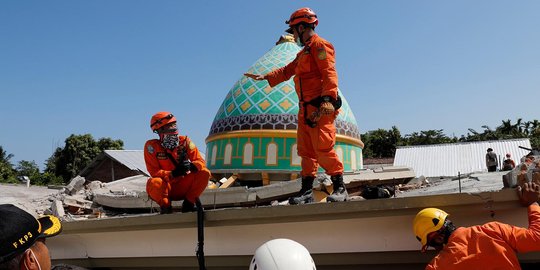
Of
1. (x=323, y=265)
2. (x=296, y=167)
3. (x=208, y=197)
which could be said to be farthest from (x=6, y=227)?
(x=296, y=167)

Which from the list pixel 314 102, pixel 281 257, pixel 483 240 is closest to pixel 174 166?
pixel 314 102

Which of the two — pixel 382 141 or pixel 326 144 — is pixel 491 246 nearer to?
pixel 326 144

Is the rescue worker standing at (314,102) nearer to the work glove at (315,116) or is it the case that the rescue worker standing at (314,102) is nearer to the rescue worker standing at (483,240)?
the work glove at (315,116)

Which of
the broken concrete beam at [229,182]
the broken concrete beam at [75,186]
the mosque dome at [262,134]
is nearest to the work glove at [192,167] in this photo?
the broken concrete beam at [75,186]

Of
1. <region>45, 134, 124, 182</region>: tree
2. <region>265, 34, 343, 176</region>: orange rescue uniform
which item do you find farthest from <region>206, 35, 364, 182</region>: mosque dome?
<region>45, 134, 124, 182</region>: tree

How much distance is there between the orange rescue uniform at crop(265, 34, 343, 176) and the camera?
4488mm

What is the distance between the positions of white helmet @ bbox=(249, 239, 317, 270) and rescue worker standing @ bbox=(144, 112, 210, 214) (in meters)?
2.22

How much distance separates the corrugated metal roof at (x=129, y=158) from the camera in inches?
787

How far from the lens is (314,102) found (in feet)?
15.4

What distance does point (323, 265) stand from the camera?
3912 mm

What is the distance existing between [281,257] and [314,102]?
205 cm

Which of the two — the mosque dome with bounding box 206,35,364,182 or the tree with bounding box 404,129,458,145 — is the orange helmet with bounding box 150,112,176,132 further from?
the tree with bounding box 404,129,458,145

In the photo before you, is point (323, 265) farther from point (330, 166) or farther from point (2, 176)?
point (2, 176)

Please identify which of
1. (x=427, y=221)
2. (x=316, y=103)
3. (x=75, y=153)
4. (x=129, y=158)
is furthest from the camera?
(x=75, y=153)
